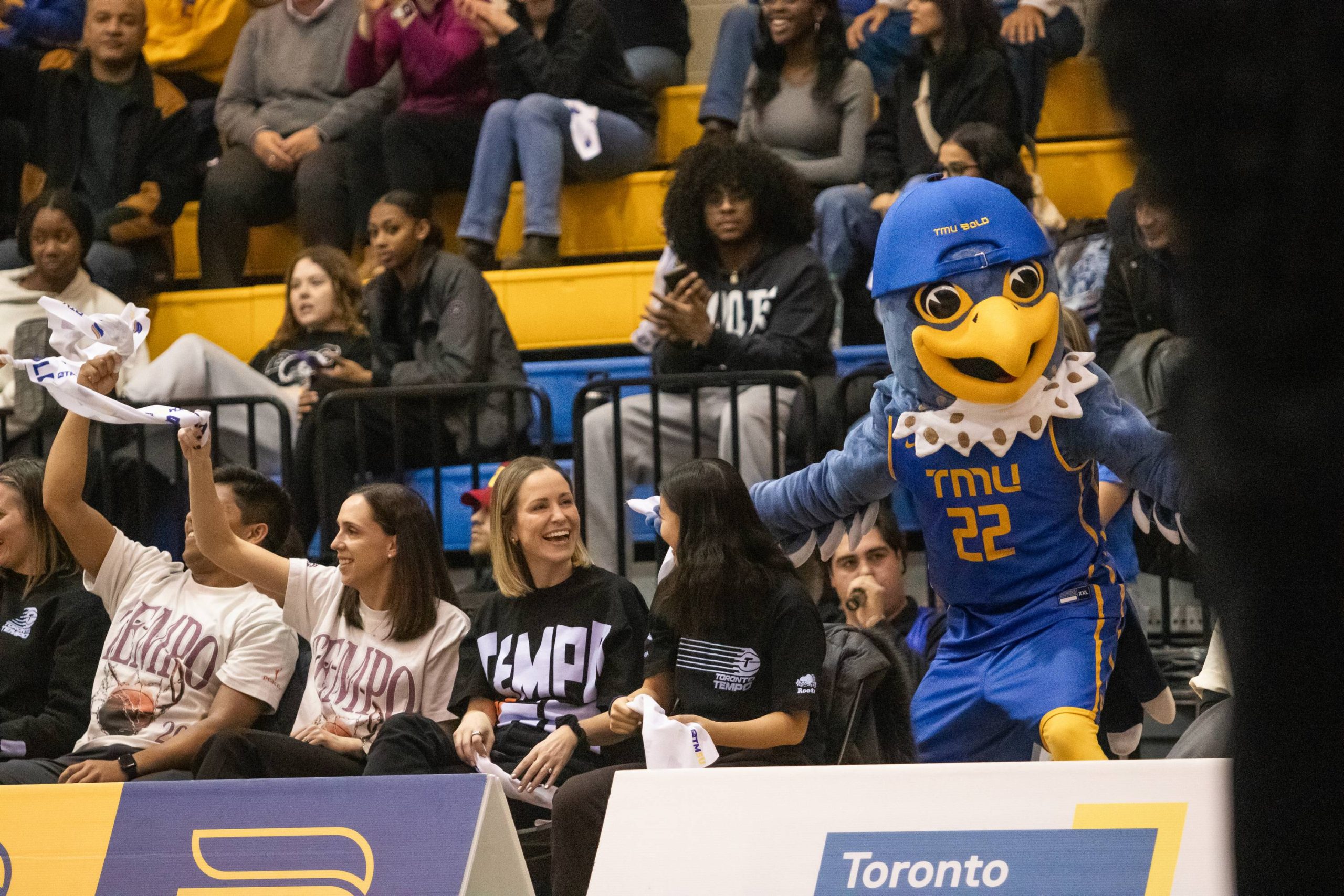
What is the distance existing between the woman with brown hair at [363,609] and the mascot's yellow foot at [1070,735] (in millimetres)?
1564

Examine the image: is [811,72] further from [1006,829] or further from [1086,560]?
[1006,829]

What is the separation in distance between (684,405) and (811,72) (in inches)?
73.0

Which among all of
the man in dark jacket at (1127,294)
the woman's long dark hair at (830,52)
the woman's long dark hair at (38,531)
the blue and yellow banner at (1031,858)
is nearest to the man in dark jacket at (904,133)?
the woman's long dark hair at (830,52)

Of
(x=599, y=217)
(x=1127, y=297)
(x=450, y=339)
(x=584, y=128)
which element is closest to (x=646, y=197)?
(x=599, y=217)

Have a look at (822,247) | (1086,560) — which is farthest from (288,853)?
(822,247)

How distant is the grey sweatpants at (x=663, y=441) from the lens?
201 inches

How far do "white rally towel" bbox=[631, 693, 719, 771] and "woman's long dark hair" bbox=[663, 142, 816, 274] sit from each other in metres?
2.36

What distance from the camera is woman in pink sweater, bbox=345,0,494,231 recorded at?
686 centimetres

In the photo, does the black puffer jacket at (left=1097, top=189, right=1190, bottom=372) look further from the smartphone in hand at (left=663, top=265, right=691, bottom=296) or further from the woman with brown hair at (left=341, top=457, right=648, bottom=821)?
the woman with brown hair at (left=341, top=457, right=648, bottom=821)

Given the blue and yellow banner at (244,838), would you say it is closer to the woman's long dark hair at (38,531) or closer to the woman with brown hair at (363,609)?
the woman with brown hair at (363,609)

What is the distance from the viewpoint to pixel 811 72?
6523mm

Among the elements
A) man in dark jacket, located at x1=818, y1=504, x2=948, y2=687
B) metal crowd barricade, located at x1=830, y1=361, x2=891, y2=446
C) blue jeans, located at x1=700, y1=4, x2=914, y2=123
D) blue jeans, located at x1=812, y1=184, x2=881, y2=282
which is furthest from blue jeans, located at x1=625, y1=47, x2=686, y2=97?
man in dark jacket, located at x1=818, y1=504, x2=948, y2=687

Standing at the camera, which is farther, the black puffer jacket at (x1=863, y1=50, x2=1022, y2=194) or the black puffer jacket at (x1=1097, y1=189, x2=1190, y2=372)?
the black puffer jacket at (x1=863, y1=50, x2=1022, y2=194)

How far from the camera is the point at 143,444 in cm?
571
